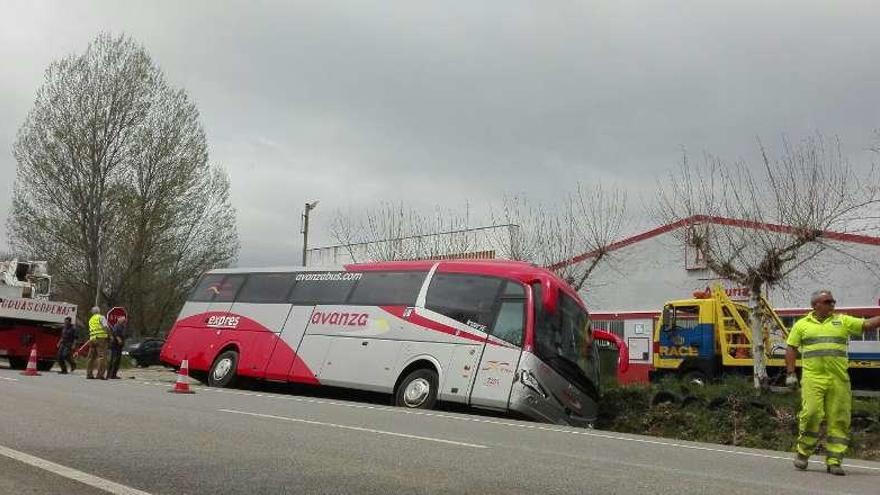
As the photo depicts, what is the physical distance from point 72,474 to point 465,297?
9.96 meters

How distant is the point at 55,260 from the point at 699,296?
29.5 m

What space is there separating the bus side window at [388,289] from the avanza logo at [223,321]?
341cm

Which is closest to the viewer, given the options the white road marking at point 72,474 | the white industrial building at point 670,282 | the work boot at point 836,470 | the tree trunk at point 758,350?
the white road marking at point 72,474

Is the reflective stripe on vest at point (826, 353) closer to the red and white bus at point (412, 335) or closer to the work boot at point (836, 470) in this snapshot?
the work boot at point (836, 470)

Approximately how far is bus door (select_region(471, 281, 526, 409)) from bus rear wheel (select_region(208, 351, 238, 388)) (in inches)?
272

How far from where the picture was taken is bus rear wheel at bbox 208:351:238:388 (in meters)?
19.0

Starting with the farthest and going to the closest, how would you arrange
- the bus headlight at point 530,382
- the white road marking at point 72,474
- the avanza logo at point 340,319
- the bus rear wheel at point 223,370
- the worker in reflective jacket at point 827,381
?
the bus rear wheel at point 223,370
the avanza logo at point 340,319
the bus headlight at point 530,382
the worker in reflective jacket at point 827,381
the white road marking at point 72,474

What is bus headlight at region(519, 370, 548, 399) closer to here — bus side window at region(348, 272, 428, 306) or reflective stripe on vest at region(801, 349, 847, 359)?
bus side window at region(348, 272, 428, 306)

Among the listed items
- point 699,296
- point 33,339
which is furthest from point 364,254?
point 699,296

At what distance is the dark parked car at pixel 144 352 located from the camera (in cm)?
3609

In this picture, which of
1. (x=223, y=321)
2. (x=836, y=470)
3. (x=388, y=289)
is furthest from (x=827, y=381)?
(x=223, y=321)

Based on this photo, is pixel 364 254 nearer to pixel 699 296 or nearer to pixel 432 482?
pixel 699 296

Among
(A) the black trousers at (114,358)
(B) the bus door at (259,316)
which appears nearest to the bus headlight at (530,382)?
(B) the bus door at (259,316)

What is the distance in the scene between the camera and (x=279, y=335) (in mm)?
18469
